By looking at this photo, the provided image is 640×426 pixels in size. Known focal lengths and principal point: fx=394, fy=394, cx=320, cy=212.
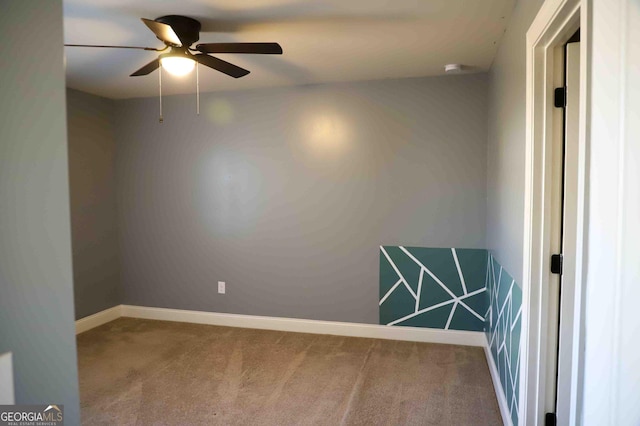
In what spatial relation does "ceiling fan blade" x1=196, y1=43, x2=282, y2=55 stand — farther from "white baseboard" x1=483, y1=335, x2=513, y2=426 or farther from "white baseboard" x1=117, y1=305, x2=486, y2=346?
"white baseboard" x1=117, y1=305, x2=486, y2=346

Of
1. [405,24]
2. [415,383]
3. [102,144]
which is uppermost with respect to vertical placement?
[405,24]

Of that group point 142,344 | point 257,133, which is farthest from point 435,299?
point 142,344

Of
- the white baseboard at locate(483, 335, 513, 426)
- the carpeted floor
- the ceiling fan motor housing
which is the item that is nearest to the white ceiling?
the ceiling fan motor housing

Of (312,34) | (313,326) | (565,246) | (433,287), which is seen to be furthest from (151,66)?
(433,287)

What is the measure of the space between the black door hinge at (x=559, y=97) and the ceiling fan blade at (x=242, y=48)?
1.35 metres

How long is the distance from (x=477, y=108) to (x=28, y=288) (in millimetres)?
3415

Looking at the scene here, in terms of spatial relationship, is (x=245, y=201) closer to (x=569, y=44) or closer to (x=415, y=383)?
(x=415, y=383)

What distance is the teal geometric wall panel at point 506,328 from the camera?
208cm

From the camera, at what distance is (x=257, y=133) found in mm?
3938

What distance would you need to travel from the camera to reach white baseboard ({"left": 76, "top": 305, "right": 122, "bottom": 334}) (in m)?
3.94

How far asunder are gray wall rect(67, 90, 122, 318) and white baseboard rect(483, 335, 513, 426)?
383cm

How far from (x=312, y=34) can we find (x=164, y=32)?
95 cm

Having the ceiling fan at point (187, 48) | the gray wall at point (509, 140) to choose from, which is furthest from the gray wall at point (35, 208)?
the gray wall at point (509, 140)

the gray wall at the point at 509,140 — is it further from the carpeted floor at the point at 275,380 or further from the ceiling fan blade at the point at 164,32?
the ceiling fan blade at the point at 164,32
